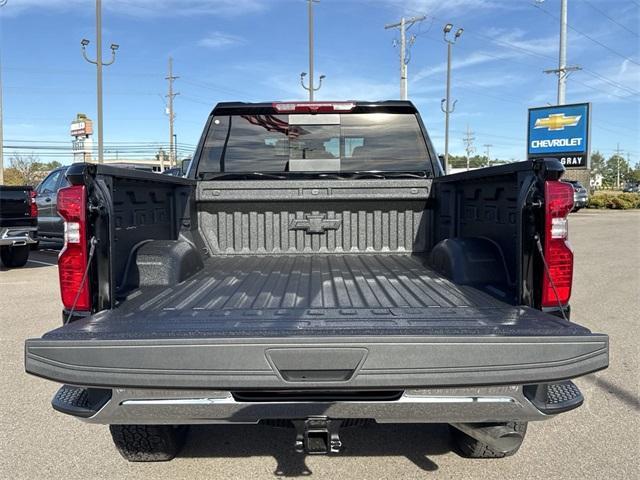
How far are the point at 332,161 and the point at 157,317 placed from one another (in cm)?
256

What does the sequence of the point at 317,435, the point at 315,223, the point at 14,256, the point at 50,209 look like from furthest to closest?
the point at 50,209, the point at 14,256, the point at 315,223, the point at 317,435

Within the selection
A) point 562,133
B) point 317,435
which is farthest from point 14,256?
point 562,133

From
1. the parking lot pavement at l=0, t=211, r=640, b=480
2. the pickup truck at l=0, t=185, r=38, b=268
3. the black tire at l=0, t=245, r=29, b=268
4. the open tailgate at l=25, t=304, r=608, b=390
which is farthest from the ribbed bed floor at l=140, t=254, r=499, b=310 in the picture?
the black tire at l=0, t=245, r=29, b=268

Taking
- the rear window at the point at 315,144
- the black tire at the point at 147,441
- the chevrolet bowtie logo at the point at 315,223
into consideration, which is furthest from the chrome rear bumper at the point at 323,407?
the rear window at the point at 315,144

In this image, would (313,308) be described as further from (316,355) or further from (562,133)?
(562,133)

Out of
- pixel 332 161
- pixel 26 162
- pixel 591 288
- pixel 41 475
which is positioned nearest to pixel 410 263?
pixel 332 161

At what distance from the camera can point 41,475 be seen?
120 inches

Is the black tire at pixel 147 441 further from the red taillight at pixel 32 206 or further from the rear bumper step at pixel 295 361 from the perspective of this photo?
the red taillight at pixel 32 206

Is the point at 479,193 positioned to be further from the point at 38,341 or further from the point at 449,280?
the point at 38,341

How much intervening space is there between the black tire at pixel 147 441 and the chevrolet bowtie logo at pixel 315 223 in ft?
6.00

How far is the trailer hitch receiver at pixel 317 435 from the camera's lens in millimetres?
2232

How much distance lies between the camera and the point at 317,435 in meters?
2.25

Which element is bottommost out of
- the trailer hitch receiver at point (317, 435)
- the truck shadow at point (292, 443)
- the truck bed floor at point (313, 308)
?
the truck shadow at point (292, 443)

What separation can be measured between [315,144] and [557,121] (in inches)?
1306
